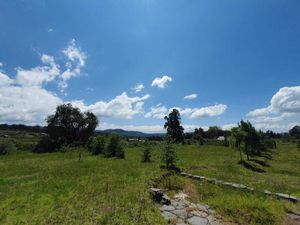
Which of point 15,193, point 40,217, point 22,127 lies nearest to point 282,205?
point 40,217

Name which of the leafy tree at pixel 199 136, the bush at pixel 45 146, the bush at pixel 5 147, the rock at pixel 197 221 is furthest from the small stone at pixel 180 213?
the leafy tree at pixel 199 136

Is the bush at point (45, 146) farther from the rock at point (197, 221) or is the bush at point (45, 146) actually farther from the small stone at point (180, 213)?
the rock at point (197, 221)

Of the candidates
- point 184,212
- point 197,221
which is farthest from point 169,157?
point 197,221

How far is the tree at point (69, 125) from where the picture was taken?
56.6 m

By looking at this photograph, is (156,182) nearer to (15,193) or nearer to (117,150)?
(15,193)

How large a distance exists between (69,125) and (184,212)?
55.5m

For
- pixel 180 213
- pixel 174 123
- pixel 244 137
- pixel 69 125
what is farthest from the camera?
pixel 174 123

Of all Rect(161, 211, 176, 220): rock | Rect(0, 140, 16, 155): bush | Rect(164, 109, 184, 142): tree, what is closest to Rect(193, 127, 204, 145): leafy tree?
Rect(164, 109, 184, 142): tree

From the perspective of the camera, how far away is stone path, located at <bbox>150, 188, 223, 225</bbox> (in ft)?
25.3

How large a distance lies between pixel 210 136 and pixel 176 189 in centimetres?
10790

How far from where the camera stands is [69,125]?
59.7 m

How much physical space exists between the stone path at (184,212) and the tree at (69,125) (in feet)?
156

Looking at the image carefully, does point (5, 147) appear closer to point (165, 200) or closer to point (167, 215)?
point (165, 200)

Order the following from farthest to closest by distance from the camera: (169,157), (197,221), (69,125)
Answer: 1. (69,125)
2. (169,157)
3. (197,221)
